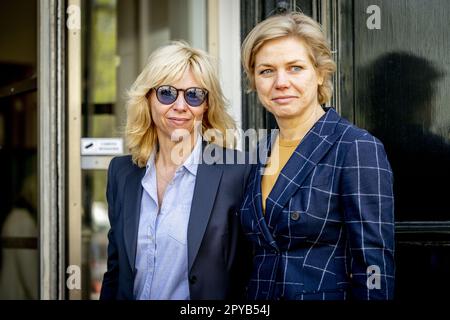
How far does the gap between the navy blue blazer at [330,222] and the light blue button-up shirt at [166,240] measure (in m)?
0.32

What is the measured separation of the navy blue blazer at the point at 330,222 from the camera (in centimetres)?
188

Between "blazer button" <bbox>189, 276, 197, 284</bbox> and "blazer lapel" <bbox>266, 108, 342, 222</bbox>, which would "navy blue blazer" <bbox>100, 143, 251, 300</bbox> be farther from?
"blazer lapel" <bbox>266, 108, 342, 222</bbox>

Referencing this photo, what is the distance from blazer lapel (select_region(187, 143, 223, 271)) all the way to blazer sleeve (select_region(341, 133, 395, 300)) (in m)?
0.57

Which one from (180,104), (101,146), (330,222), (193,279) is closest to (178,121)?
(180,104)

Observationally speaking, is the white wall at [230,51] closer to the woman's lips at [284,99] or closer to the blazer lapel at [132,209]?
the blazer lapel at [132,209]

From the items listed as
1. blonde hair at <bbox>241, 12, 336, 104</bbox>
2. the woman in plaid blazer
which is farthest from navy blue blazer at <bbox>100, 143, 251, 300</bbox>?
blonde hair at <bbox>241, 12, 336, 104</bbox>

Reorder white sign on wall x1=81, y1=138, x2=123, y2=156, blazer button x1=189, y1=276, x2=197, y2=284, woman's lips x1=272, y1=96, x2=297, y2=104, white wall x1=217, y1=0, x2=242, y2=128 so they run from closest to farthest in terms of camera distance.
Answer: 1. woman's lips x1=272, y1=96, x2=297, y2=104
2. blazer button x1=189, y1=276, x2=197, y2=284
3. white wall x1=217, y1=0, x2=242, y2=128
4. white sign on wall x1=81, y1=138, x2=123, y2=156

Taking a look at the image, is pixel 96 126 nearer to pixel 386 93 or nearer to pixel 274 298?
pixel 386 93

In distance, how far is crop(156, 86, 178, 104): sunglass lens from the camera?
237 centimetres

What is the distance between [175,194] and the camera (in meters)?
2.31

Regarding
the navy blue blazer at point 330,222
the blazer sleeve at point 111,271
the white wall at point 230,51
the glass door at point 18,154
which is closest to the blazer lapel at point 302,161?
the navy blue blazer at point 330,222

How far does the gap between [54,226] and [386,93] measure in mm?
2039
